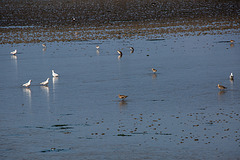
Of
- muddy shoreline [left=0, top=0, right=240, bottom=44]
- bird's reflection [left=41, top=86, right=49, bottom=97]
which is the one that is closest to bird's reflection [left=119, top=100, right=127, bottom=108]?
bird's reflection [left=41, top=86, right=49, bottom=97]

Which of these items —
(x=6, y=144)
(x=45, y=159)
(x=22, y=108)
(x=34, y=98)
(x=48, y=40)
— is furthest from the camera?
(x=48, y=40)

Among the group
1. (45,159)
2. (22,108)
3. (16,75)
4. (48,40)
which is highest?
(48,40)

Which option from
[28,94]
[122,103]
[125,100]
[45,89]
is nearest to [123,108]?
[122,103]

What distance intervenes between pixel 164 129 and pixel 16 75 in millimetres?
15634

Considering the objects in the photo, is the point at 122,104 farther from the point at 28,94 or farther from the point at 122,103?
the point at 28,94

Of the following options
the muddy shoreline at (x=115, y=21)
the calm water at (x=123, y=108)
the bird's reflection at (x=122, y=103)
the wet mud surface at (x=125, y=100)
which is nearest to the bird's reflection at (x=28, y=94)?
the wet mud surface at (x=125, y=100)

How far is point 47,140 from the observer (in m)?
16.2

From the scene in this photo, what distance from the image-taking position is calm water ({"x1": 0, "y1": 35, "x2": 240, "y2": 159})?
15.2 m

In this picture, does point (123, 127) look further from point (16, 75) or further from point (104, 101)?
point (16, 75)

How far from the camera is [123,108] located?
20328 millimetres

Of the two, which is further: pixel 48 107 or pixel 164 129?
pixel 48 107

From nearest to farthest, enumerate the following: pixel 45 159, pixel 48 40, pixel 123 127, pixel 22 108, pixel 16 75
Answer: pixel 45 159 < pixel 123 127 < pixel 22 108 < pixel 16 75 < pixel 48 40

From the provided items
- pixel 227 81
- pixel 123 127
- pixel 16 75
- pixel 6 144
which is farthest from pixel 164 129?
pixel 16 75

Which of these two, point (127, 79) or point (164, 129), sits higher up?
point (127, 79)
